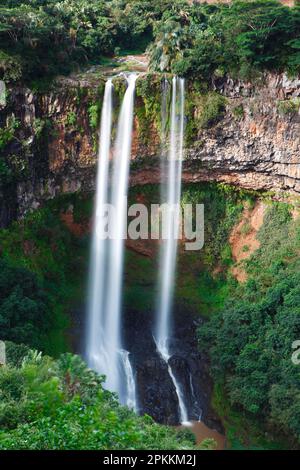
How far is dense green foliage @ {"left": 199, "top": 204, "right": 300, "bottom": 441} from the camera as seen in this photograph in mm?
17225

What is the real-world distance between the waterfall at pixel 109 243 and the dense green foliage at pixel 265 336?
339 cm

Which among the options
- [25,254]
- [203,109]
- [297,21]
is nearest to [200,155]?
[203,109]

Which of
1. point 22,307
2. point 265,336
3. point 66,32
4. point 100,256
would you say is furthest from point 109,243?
point 66,32

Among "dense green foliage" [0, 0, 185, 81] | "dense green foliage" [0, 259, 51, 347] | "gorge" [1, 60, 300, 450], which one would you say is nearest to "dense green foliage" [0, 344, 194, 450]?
"dense green foliage" [0, 259, 51, 347]

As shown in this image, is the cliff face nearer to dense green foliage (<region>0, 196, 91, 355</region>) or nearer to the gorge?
the gorge

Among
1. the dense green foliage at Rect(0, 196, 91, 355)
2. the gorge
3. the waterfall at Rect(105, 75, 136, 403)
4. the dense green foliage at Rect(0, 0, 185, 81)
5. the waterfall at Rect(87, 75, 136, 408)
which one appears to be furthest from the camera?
the waterfall at Rect(105, 75, 136, 403)

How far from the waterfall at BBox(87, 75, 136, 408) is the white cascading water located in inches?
59.9

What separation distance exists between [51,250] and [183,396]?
727 centimetres

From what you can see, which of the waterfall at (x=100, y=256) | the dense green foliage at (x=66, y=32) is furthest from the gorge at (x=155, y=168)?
the dense green foliage at (x=66, y=32)

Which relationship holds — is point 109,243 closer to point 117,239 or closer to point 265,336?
point 117,239

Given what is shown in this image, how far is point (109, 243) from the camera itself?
74.9ft

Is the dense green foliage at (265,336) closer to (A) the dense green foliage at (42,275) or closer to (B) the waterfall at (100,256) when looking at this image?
(B) the waterfall at (100,256)

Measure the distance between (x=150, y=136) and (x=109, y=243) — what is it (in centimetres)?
421

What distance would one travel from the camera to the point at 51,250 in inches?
893
